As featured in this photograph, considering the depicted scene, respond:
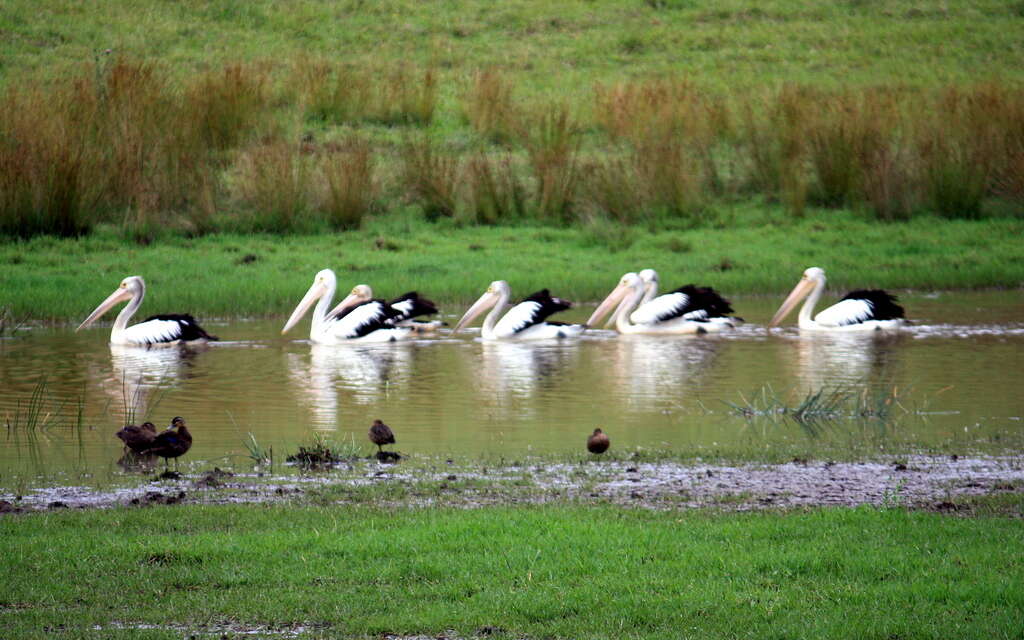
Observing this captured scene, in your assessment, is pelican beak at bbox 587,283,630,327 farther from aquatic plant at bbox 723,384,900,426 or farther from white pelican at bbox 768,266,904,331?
aquatic plant at bbox 723,384,900,426

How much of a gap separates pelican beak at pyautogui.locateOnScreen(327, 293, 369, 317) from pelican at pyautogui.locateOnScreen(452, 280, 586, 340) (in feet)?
3.87

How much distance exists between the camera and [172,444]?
8609 mm

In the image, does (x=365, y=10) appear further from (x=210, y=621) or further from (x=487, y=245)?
(x=210, y=621)

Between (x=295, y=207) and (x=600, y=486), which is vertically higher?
A: (x=295, y=207)

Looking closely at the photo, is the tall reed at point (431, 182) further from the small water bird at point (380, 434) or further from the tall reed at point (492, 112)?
the small water bird at point (380, 434)

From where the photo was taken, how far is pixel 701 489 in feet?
25.0

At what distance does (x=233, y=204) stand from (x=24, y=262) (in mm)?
3777

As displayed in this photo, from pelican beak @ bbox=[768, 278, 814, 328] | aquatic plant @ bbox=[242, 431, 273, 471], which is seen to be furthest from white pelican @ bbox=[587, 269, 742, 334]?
aquatic plant @ bbox=[242, 431, 273, 471]

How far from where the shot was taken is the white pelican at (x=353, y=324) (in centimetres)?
1580

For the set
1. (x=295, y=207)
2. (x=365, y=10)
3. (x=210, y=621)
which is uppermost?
(x=365, y=10)

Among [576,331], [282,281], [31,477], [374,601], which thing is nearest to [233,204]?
[282,281]

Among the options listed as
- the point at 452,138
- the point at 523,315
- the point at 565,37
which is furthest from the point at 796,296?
the point at 565,37

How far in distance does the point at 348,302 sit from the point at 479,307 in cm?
154

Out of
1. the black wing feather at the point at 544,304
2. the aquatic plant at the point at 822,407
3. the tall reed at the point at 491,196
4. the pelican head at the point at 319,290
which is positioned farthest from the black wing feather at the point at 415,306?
the tall reed at the point at 491,196
